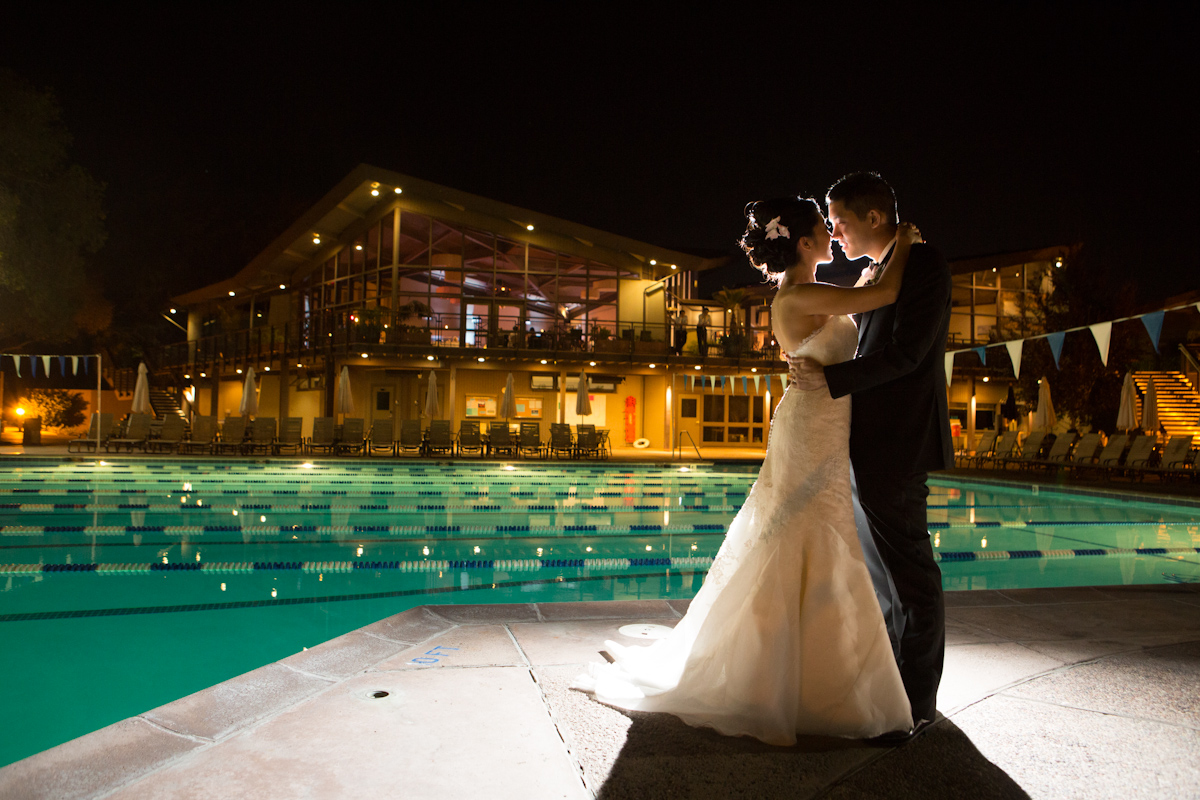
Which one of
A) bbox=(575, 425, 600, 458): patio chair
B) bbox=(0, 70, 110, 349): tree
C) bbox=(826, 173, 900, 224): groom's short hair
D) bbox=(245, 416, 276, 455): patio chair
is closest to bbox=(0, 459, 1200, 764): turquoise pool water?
bbox=(826, 173, 900, 224): groom's short hair

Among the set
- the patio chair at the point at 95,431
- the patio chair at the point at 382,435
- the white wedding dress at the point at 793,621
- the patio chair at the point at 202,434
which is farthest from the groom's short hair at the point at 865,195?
the patio chair at the point at 95,431

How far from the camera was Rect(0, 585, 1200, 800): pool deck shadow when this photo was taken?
1736 millimetres

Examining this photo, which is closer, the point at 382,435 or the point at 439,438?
the point at 439,438

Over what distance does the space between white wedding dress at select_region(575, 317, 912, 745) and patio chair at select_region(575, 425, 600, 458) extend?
55.8 ft

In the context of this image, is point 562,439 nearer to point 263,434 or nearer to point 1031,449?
point 263,434

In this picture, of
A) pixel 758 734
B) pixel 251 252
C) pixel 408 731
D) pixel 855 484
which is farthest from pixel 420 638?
pixel 251 252

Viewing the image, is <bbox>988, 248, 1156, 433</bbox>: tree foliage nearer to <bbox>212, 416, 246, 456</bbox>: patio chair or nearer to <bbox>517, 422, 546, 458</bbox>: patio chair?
<bbox>517, 422, 546, 458</bbox>: patio chair

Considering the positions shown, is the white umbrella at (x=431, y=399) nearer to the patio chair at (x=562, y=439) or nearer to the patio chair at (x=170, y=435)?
the patio chair at (x=562, y=439)

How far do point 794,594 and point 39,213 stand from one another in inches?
997

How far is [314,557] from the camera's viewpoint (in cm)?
621

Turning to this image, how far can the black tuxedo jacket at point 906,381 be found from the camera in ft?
6.92

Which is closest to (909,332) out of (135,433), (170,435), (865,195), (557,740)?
(865,195)

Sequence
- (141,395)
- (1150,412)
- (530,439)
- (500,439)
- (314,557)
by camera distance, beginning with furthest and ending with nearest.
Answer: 1. (141,395)
2. (530,439)
3. (500,439)
4. (1150,412)
5. (314,557)

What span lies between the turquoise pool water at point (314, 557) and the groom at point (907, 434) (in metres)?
3.15
